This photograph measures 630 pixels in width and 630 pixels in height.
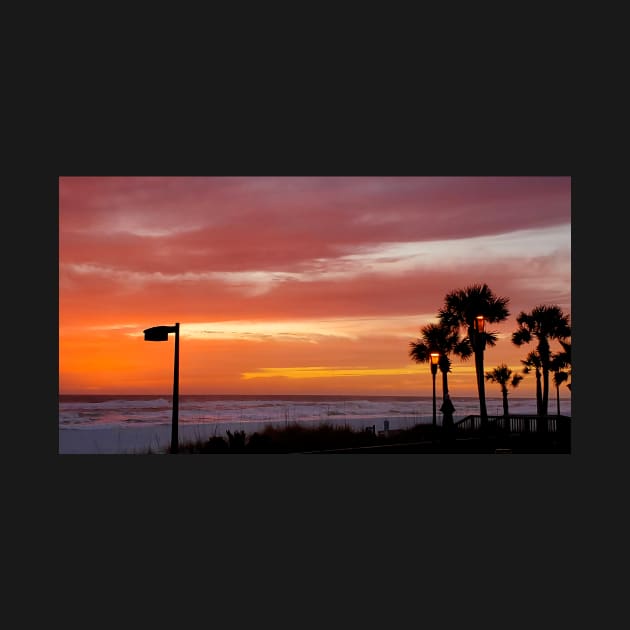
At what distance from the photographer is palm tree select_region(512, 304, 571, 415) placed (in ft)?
101

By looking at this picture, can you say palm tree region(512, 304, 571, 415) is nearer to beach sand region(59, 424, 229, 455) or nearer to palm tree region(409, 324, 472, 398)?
palm tree region(409, 324, 472, 398)

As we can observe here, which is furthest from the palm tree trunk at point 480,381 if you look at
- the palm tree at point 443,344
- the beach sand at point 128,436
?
the beach sand at point 128,436

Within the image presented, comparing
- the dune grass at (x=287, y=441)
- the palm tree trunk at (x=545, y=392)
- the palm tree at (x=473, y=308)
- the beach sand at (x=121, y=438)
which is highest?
the palm tree at (x=473, y=308)

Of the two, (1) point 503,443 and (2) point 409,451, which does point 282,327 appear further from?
(1) point 503,443

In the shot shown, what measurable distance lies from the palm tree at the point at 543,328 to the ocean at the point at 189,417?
641cm

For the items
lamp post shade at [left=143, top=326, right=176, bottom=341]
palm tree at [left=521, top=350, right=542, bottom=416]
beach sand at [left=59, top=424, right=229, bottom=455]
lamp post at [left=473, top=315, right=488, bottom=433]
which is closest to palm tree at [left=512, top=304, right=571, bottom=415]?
palm tree at [left=521, top=350, right=542, bottom=416]

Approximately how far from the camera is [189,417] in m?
44.9

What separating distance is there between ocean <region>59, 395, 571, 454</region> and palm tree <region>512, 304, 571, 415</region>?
6.41 metres

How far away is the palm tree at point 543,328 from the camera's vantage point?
30.9m

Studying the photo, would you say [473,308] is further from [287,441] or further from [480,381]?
[287,441]

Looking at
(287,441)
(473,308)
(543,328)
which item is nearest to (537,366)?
(543,328)

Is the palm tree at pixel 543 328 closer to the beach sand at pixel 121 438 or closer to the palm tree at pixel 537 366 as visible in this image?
the palm tree at pixel 537 366

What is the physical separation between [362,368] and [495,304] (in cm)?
528

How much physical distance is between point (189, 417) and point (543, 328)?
21487 mm
